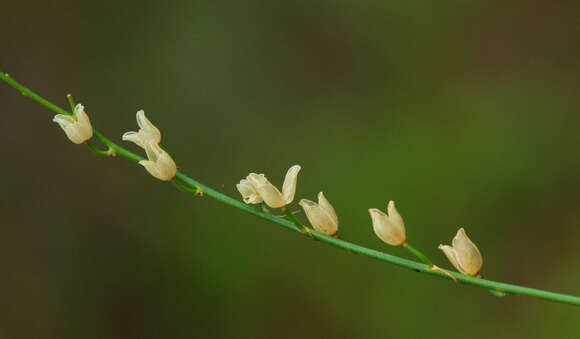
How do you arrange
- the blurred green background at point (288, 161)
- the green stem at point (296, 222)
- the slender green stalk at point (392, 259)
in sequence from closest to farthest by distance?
the slender green stalk at point (392, 259) → the green stem at point (296, 222) → the blurred green background at point (288, 161)

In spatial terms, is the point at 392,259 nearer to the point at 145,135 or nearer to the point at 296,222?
the point at 296,222

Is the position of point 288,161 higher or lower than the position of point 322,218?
higher

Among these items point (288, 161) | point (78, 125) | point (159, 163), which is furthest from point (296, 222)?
point (288, 161)

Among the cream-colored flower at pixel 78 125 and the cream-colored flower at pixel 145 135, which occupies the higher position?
the cream-colored flower at pixel 145 135

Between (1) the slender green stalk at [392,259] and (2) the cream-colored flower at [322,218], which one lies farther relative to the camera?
(2) the cream-colored flower at [322,218]

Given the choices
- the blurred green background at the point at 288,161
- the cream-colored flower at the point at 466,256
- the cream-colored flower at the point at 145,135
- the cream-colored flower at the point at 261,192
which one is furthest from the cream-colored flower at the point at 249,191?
the blurred green background at the point at 288,161

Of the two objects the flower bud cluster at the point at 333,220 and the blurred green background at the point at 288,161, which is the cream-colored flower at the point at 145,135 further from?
the blurred green background at the point at 288,161

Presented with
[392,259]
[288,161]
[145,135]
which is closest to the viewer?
[392,259]

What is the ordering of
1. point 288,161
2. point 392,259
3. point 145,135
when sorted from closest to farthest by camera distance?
1. point 392,259
2. point 145,135
3. point 288,161
